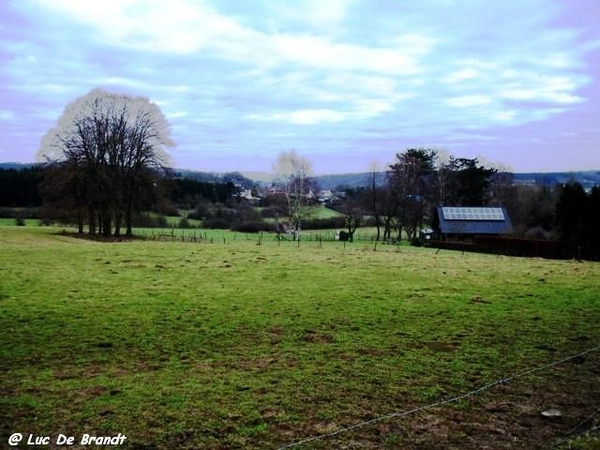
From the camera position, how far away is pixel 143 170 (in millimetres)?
50625

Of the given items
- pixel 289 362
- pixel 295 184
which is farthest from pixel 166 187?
pixel 289 362

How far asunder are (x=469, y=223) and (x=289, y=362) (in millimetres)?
65651

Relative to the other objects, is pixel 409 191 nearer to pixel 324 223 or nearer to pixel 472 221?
pixel 472 221

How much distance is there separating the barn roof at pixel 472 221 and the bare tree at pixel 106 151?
39.5 m

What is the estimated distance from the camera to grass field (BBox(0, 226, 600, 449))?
222 inches

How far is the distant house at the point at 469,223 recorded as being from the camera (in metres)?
68.6

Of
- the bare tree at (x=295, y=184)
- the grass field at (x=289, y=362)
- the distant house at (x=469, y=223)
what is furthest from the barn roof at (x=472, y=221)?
the grass field at (x=289, y=362)

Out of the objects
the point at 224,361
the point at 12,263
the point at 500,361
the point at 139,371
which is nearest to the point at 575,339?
the point at 500,361

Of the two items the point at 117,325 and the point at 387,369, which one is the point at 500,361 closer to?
the point at 387,369

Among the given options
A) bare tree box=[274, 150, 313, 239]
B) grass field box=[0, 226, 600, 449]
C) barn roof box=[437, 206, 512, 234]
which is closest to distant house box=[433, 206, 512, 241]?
barn roof box=[437, 206, 512, 234]

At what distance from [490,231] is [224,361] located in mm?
67525

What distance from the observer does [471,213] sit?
231 feet

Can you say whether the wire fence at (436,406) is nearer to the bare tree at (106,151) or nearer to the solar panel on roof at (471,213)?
the bare tree at (106,151)

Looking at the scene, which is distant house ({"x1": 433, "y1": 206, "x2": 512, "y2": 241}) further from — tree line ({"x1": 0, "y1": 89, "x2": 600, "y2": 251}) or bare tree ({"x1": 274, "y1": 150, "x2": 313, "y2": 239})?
bare tree ({"x1": 274, "y1": 150, "x2": 313, "y2": 239})
